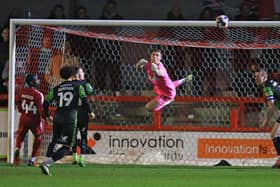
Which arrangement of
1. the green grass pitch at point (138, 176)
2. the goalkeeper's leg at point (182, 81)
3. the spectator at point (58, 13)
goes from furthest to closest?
the spectator at point (58, 13) < the goalkeeper's leg at point (182, 81) < the green grass pitch at point (138, 176)

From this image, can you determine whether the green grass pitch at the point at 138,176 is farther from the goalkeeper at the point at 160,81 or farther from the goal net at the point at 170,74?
the goalkeeper at the point at 160,81

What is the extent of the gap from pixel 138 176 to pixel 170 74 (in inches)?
195

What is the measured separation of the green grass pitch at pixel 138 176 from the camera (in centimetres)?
1255

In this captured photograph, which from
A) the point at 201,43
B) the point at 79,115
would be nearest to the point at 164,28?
the point at 201,43

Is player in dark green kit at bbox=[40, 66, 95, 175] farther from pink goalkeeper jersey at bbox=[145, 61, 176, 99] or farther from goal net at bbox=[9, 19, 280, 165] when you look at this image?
pink goalkeeper jersey at bbox=[145, 61, 176, 99]

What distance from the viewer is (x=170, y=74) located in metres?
18.6

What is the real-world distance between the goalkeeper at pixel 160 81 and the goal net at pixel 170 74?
0.56m

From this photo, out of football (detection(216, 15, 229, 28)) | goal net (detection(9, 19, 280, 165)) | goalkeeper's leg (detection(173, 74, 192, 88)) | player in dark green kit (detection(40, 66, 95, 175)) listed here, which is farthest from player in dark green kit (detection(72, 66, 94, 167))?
football (detection(216, 15, 229, 28))

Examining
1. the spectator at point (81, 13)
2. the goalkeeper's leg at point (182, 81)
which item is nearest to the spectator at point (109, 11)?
the spectator at point (81, 13)

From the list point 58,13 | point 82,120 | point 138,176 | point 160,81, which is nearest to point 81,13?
point 58,13

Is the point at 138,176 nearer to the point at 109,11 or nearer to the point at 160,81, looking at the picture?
the point at 160,81

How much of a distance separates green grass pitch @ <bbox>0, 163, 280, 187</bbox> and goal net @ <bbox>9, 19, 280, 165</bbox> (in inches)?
36.5

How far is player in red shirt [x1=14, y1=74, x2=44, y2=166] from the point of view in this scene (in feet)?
54.7

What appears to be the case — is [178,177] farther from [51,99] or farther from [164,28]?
[164,28]
